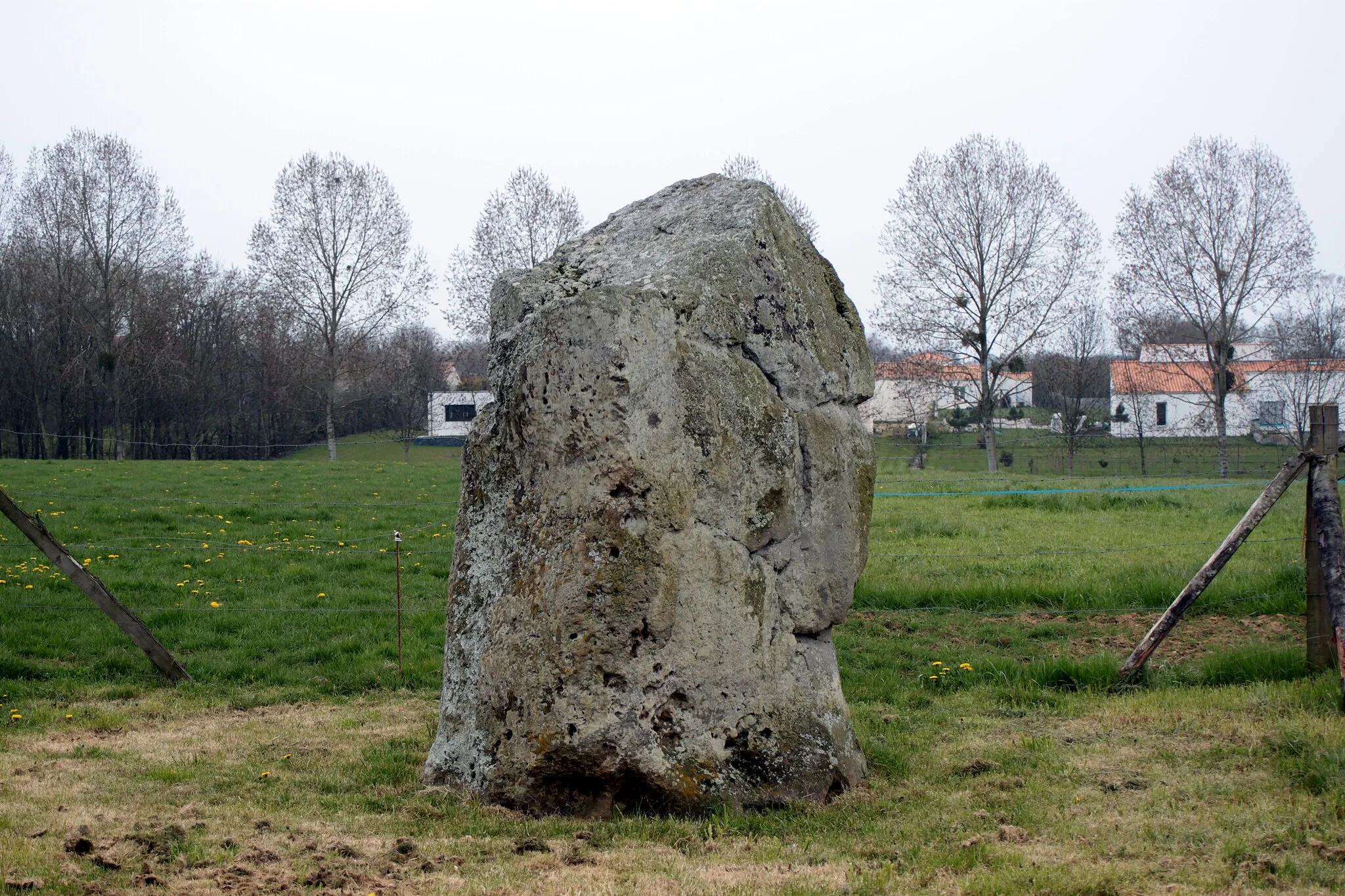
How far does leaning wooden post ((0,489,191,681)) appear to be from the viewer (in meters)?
7.36

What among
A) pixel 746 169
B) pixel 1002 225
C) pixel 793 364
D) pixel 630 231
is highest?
pixel 746 169

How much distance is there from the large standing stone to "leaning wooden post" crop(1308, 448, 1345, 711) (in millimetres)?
2670

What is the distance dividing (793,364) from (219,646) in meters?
5.84

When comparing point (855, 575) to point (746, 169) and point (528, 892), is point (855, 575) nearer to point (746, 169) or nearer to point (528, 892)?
point (528, 892)

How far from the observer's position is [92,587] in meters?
7.54

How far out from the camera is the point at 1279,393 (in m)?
33.5

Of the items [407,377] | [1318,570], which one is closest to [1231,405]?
[407,377]

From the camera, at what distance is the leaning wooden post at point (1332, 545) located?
576 cm

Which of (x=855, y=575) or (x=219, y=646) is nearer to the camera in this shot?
(x=855, y=575)

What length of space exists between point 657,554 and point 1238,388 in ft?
122

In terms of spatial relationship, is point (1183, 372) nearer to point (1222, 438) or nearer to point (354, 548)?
point (1222, 438)

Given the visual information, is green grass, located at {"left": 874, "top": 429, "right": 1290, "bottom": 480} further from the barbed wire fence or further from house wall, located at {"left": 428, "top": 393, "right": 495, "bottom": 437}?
house wall, located at {"left": 428, "top": 393, "right": 495, "bottom": 437}

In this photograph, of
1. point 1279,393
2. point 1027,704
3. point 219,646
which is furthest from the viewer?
point 1279,393

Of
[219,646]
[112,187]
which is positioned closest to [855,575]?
[219,646]
